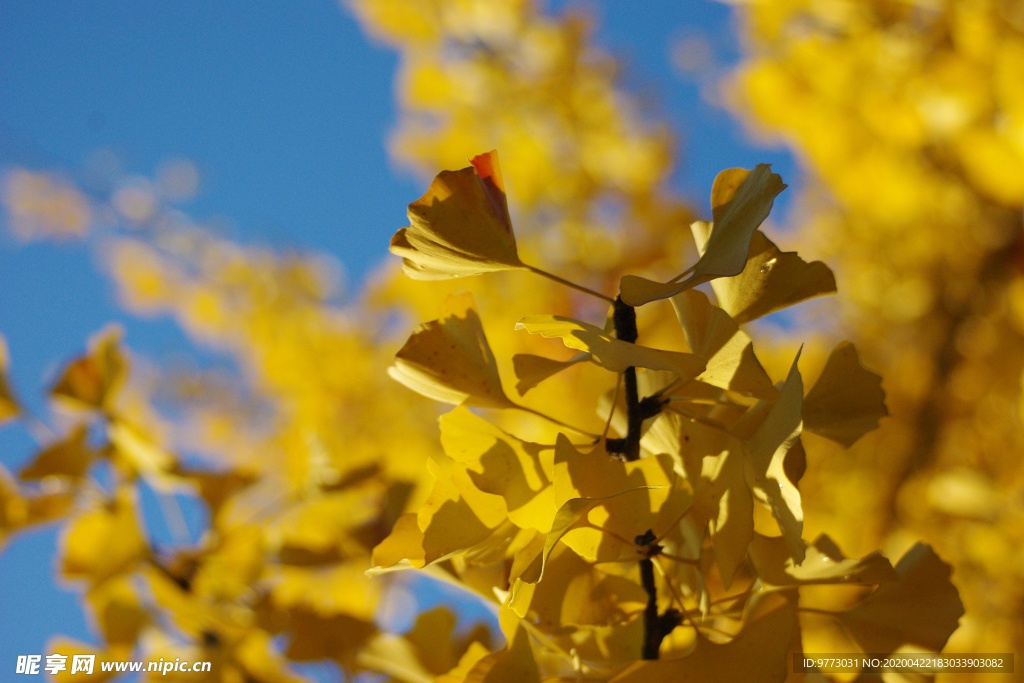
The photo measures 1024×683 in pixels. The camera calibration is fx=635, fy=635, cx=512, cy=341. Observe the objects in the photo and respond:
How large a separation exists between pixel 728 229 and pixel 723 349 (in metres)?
0.04

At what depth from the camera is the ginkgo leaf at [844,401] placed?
10.0 inches

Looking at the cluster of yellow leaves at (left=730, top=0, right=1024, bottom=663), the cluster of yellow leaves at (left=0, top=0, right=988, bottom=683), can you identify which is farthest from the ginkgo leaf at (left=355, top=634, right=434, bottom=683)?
the cluster of yellow leaves at (left=730, top=0, right=1024, bottom=663)

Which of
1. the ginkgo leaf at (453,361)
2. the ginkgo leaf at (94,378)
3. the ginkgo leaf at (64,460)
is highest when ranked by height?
the ginkgo leaf at (94,378)

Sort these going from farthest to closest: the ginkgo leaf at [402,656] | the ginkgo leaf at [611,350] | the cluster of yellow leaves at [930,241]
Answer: the cluster of yellow leaves at [930,241], the ginkgo leaf at [402,656], the ginkgo leaf at [611,350]

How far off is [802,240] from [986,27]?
1.26 metres

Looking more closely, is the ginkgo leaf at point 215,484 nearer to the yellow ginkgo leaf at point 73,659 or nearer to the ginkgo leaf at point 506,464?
the yellow ginkgo leaf at point 73,659

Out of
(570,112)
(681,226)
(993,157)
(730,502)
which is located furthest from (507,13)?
(730,502)

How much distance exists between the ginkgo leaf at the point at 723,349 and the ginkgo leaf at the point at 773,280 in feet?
0.06

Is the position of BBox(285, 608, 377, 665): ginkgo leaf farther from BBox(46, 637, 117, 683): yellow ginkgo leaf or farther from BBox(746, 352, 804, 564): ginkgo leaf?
BBox(746, 352, 804, 564): ginkgo leaf

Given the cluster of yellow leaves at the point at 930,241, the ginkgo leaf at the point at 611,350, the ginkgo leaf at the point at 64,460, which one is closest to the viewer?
the ginkgo leaf at the point at 611,350

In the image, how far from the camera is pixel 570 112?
76.5 inches

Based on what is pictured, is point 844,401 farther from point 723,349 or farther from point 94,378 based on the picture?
point 94,378

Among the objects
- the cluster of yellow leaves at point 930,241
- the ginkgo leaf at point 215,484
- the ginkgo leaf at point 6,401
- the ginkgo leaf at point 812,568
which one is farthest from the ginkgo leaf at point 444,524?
the cluster of yellow leaves at point 930,241

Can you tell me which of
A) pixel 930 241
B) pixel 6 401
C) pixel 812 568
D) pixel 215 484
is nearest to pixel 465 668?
pixel 812 568
